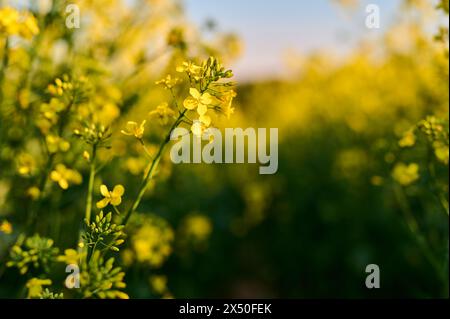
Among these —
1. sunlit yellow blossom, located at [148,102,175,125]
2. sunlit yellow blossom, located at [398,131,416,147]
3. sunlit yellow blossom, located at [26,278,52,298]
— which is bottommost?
sunlit yellow blossom, located at [26,278,52,298]

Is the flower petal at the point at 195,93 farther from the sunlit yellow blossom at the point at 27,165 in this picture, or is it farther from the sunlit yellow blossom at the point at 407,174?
the sunlit yellow blossom at the point at 407,174

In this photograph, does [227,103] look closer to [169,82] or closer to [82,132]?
[169,82]

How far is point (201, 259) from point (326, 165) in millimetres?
1948

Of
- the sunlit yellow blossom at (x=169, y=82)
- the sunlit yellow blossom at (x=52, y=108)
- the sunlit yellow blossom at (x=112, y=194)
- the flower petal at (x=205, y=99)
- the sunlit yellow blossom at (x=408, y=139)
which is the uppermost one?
the sunlit yellow blossom at (x=52, y=108)

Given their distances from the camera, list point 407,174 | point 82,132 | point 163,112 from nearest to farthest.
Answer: point 163,112
point 82,132
point 407,174

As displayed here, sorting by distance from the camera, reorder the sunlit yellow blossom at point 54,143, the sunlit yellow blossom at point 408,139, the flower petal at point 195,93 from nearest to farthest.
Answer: the flower petal at point 195,93, the sunlit yellow blossom at point 54,143, the sunlit yellow blossom at point 408,139

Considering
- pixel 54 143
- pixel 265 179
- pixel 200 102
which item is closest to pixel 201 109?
pixel 200 102

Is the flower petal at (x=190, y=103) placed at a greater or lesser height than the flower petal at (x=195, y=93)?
lesser

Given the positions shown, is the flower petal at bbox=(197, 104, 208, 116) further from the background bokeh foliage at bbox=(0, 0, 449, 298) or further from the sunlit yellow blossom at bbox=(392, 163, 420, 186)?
the sunlit yellow blossom at bbox=(392, 163, 420, 186)

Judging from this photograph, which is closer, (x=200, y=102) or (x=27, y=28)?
(x=200, y=102)

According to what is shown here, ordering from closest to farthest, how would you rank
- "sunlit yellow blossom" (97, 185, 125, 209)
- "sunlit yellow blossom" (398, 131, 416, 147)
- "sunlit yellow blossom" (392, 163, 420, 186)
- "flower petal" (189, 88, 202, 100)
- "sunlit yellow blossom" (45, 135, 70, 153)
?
"flower petal" (189, 88, 202, 100)
"sunlit yellow blossom" (97, 185, 125, 209)
"sunlit yellow blossom" (45, 135, 70, 153)
"sunlit yellow blossom" (398, 131, 416, 147)
"sunlit yellow blossom" (392, 163, 420, 186)

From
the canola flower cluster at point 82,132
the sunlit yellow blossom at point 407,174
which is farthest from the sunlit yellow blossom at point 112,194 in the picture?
the sunlit yellow blossom at point 407,174

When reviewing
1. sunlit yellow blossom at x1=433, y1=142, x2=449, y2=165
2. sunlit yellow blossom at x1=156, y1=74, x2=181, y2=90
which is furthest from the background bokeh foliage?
sunlit yellow blossom at x1=156, y1=74, x2=181, y2=90
